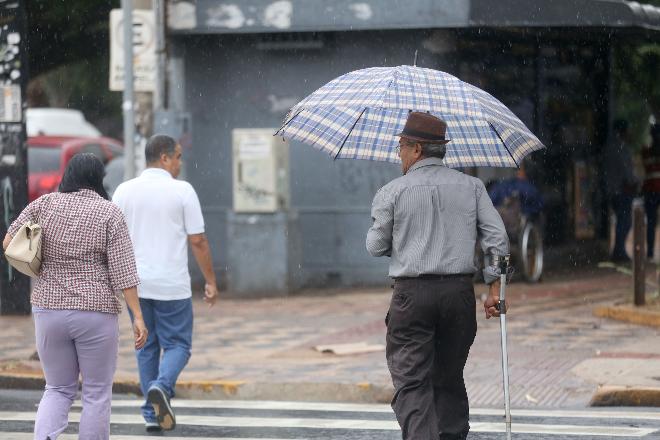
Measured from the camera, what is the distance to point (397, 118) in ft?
24.5

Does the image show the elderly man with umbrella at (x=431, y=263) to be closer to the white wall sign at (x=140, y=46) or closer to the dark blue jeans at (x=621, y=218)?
the white wall sign at (x=140, y=46)

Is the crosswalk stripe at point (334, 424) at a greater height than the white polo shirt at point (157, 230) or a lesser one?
lesser

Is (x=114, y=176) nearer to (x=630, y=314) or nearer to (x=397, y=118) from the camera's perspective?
(x=630, y=314)

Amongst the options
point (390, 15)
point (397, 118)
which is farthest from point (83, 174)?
point (390, 15)

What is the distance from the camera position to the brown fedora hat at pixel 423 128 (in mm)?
6629

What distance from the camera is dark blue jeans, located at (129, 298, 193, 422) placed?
8.50 m

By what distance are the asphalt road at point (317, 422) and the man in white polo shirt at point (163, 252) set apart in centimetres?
33

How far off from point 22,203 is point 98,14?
5.58m

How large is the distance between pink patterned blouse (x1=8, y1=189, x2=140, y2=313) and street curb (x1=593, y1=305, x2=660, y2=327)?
7.08 meters

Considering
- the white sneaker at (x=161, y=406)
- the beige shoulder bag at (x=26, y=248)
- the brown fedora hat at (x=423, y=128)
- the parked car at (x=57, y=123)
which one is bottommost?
the white sneaker at (x=161, y=406)

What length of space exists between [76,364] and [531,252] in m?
10.1

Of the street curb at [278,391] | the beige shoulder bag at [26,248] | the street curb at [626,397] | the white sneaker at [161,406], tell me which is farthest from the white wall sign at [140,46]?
the beige shoulder bag at [26,248]

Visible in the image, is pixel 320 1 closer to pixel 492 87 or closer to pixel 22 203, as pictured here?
pixel 492 87

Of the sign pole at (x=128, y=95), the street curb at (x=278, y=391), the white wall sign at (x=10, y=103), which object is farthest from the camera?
the white wall sign at (x=10, y=103)
